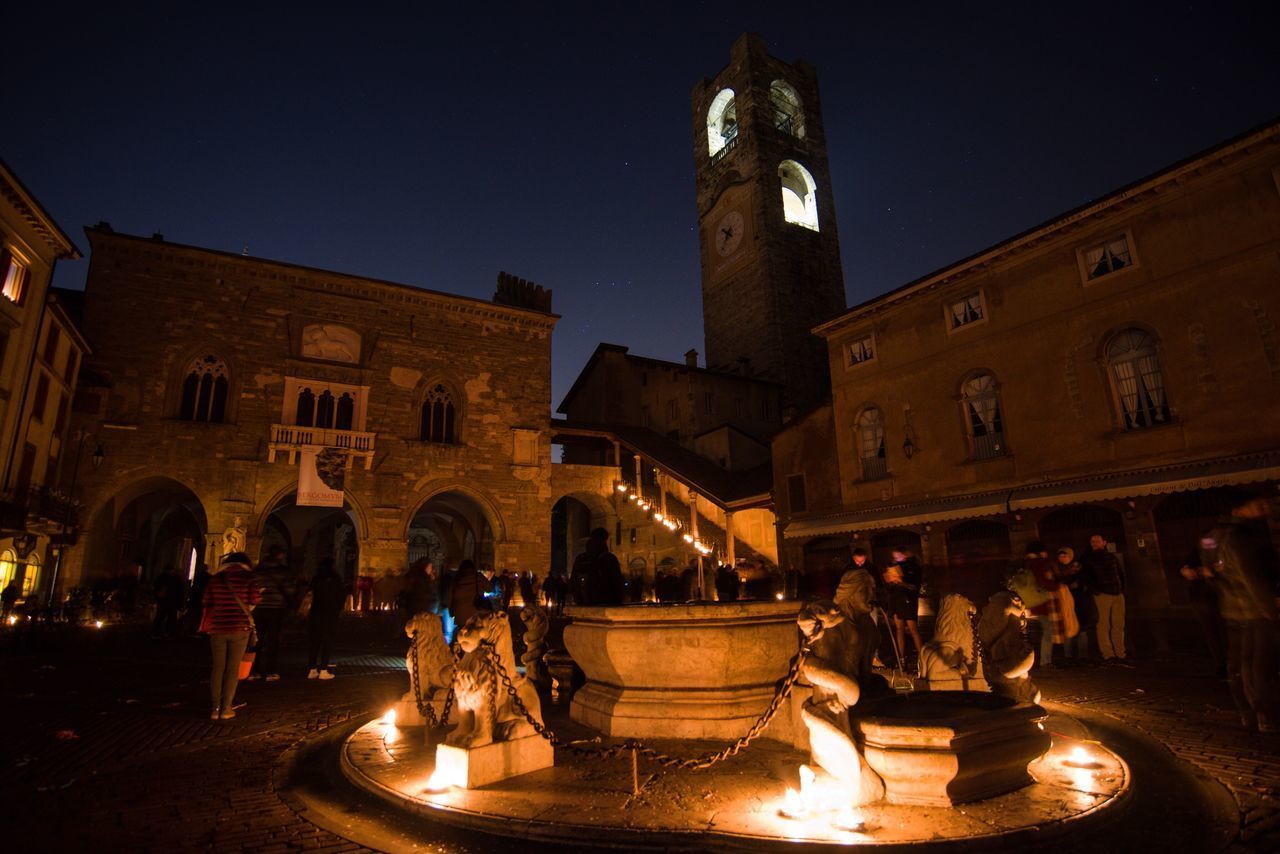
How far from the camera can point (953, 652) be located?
515cm

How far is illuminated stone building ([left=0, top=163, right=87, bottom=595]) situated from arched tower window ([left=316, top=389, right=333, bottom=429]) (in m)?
6.09

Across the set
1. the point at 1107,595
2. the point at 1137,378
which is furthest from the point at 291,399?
the point at 1137,378

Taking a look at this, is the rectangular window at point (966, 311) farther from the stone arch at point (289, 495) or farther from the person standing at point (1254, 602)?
the stone arch at point (289, 495)

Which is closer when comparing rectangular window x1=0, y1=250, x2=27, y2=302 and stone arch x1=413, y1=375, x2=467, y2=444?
rectangular window x1=0, y1=250, x2=27, y2=302

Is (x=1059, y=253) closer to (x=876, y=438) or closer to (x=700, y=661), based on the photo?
(x=876, y=438)


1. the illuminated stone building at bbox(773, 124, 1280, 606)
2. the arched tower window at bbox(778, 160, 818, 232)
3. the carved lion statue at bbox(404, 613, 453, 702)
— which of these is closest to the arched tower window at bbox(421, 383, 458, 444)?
the illuminated stone building at bbox(773, 124, 1280, 606)

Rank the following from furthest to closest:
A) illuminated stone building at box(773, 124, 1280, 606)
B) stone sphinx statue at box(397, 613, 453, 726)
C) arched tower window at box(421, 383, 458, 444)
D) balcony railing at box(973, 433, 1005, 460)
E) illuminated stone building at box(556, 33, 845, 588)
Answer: illuminated stone building at box(556, 33, 845, 588), arched tower window at box(421, 383, 458, 444), balcony railing at box(973, 433, 1005, 460), illuminated stone building at box(773, 124, 1280, 606), stone sphinx statue at box(397, 613, 453, 726)

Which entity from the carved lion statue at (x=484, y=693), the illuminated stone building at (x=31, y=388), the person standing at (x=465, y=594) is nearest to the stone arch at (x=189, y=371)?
the illuminated stone building at (x=31, y=388)

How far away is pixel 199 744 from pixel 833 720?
5062 millimetres

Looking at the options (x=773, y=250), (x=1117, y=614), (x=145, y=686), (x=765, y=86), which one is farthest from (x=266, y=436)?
(x=765, y=86)

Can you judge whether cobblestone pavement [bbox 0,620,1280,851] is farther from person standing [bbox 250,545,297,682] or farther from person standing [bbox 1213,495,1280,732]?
person standing [bbox 250,545,297,682]

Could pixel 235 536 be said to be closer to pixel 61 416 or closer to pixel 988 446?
pixel 61 416

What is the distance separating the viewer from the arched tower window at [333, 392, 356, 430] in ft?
67.4

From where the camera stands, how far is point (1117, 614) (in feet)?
29.0
